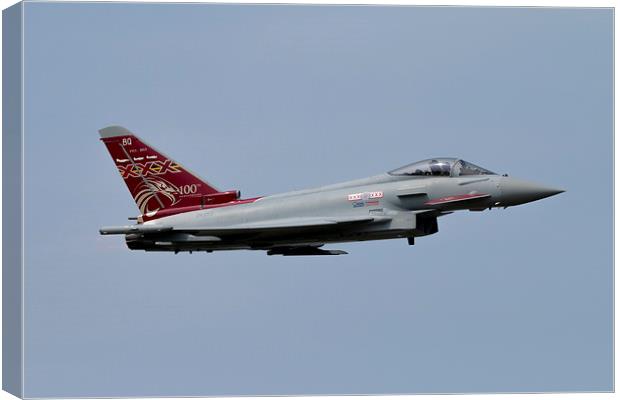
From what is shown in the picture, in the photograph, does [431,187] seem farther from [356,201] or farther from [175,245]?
[175,245]

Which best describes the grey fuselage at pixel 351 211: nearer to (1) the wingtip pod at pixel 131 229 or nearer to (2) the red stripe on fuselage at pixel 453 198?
(2) the red stripe on fuselage at pixel 453 198

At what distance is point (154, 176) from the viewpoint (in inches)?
1115

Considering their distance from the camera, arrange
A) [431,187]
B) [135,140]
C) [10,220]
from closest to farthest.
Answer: [10,220], [431,187], [135,140]

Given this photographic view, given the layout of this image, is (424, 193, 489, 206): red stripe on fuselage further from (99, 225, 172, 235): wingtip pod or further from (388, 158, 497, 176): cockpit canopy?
(99, 225, 172, 235): wingtip pod

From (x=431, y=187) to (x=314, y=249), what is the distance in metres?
3.26

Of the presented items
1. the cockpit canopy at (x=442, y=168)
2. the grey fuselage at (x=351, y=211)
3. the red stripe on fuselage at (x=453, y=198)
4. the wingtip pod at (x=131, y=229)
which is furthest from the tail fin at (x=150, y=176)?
the red stripe on fuselage at (x=453, y=198)

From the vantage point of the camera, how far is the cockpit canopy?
26.8m

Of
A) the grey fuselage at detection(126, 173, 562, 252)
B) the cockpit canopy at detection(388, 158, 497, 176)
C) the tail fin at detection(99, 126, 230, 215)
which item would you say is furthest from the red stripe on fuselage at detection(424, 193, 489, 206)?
the tail fin at detection(99, 126, 230, 215)

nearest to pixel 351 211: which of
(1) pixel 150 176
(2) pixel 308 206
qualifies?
(2) pixel 308 206

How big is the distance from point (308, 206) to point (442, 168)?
8.61ft

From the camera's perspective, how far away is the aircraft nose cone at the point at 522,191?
26.3m

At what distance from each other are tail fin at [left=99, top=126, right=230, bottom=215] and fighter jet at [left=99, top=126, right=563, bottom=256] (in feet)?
0.06

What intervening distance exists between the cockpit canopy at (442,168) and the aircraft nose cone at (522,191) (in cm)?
51

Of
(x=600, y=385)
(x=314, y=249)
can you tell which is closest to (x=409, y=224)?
(x=314, y=249)
